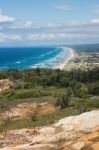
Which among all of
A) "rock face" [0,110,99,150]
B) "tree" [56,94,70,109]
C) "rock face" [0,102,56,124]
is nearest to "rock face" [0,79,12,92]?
"rock face" [0,102,56,124]

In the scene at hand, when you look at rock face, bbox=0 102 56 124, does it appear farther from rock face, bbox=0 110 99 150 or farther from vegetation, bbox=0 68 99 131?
rock face, bbox=0 110 99 150

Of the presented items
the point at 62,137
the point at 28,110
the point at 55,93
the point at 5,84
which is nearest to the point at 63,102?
the point at 28,110

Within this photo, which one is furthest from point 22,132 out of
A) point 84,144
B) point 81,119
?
point 84,144

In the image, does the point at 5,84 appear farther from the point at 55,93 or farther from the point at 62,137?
the point at 62,137

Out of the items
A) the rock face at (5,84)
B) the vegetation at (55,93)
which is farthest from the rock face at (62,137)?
the rock face at (5,84)

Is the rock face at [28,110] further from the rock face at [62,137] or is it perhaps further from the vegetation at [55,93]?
the rock face at [62,137]
